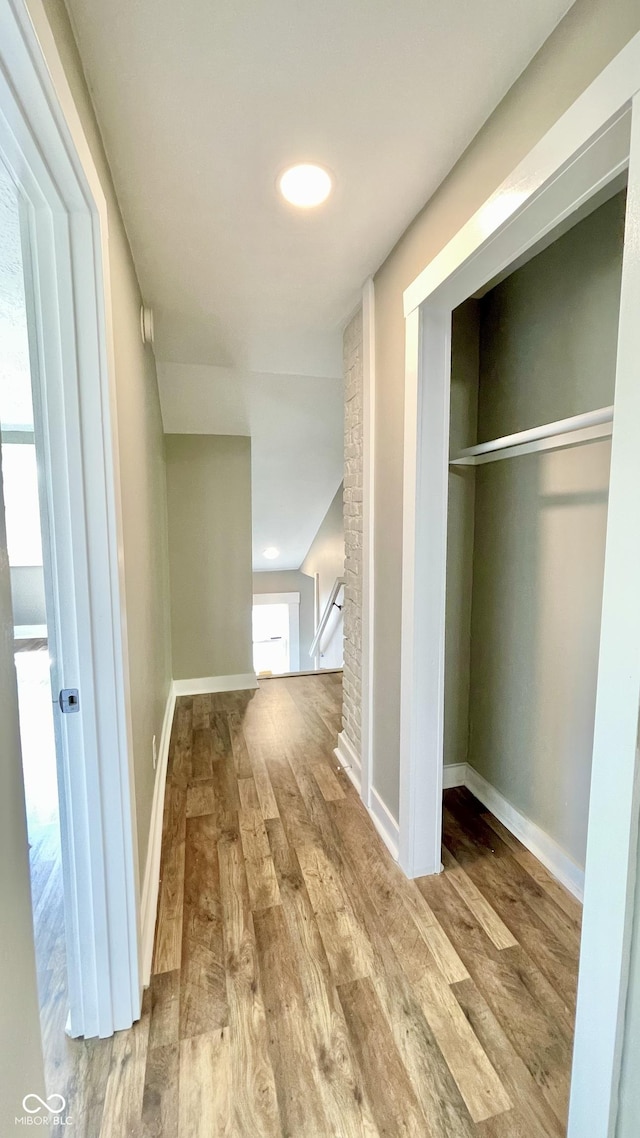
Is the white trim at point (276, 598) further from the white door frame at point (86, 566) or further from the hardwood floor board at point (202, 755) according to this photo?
the white door frame at point (86, 566)

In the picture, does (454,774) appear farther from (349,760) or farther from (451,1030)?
(451,1030)

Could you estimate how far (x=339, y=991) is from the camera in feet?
4.24

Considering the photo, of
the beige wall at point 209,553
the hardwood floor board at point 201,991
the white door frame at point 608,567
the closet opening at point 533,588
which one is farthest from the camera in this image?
the beige wall at point 209,553

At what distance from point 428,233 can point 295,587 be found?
224 inches

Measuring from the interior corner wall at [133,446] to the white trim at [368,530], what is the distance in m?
0.93

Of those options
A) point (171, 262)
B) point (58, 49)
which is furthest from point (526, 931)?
point (171, 262)

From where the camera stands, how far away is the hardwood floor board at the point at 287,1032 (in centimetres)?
102

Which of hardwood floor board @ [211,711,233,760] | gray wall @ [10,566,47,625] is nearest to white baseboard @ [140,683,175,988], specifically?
hardwood floor board @ [211,711,233,760]

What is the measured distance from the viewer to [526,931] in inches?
58.2

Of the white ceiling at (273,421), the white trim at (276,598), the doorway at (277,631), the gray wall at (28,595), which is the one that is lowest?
the doorway at (277,631)

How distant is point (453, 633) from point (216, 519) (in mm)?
2079

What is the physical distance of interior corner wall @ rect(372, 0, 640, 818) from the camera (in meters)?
0.85

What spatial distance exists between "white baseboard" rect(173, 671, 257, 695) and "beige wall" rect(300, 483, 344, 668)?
76.0 inches

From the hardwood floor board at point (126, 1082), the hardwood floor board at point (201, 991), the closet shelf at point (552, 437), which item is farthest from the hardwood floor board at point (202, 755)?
the closet shelf at point (552, 437)
